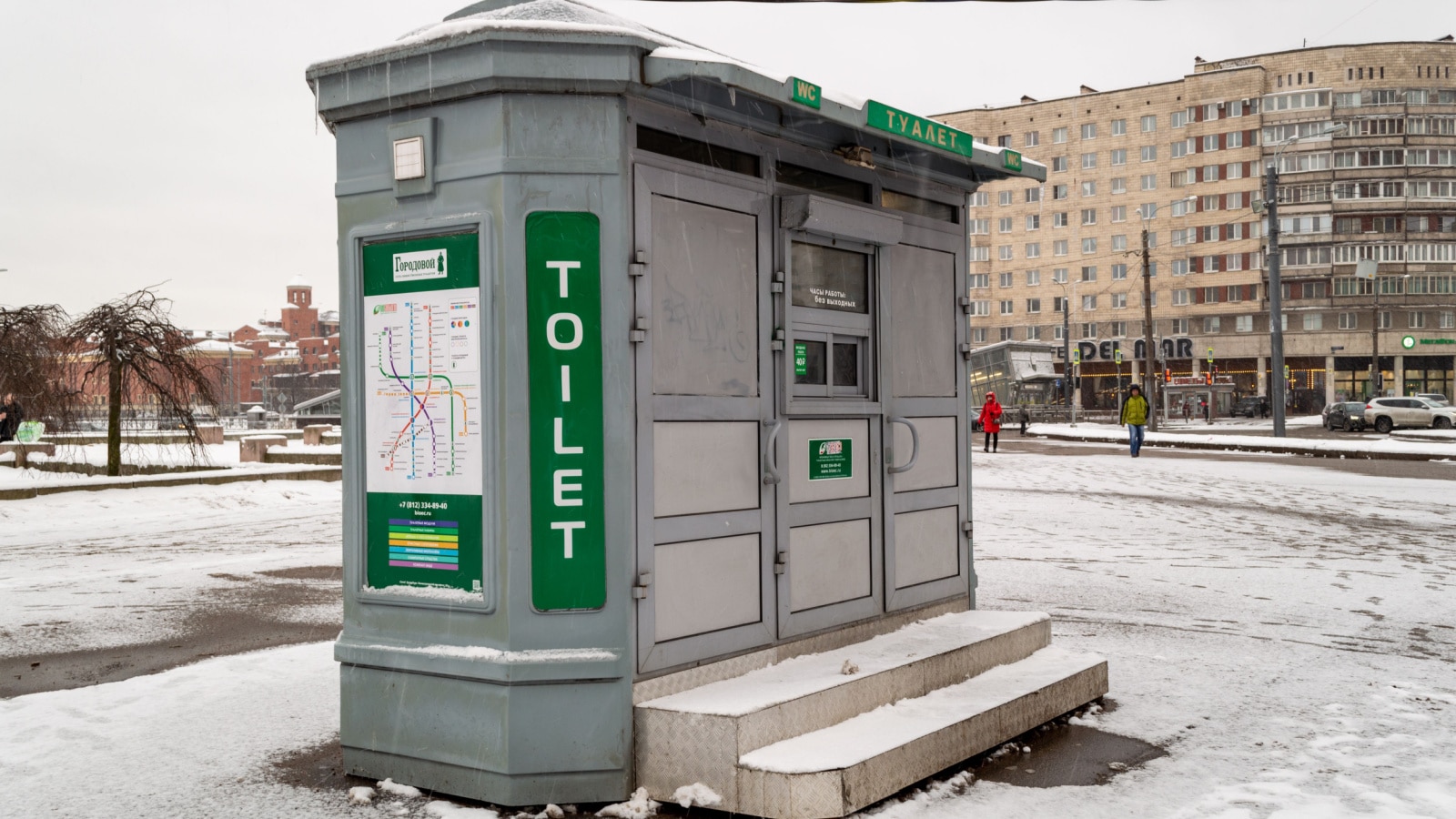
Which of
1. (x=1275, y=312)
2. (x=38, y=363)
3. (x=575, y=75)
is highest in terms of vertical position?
(x=1275, y=312)

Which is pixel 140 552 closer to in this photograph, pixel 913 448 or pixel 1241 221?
pixel 913 448

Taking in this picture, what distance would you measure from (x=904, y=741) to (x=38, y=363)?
21198 mm

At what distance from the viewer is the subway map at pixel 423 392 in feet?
16.0

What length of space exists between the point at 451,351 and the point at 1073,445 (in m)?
33.5

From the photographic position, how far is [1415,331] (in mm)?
74812

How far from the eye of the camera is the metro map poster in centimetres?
487

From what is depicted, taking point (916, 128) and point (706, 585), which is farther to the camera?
point (916, 128)

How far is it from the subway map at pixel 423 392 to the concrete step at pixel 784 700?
4.14 ft

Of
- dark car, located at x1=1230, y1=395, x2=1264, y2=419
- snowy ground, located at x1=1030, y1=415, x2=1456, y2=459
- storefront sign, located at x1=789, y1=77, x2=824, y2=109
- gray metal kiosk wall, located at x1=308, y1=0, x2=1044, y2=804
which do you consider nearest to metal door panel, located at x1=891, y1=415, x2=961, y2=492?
gray metal kiosk wall, located at x1=308, y1=0, x2=1044, y2=804

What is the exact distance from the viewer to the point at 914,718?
525cm

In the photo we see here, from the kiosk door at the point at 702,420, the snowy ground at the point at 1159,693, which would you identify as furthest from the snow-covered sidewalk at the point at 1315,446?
the kiosk door at the point at 702,420

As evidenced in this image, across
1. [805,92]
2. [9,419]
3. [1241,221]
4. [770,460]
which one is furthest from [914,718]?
[1241,221]

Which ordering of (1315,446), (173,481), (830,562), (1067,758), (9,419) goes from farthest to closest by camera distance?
(1315,446) → (9,419) → (173,481) → (830,562) → (1067,758)

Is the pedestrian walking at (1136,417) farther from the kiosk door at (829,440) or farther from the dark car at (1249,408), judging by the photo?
the dark car at (1249,408)
